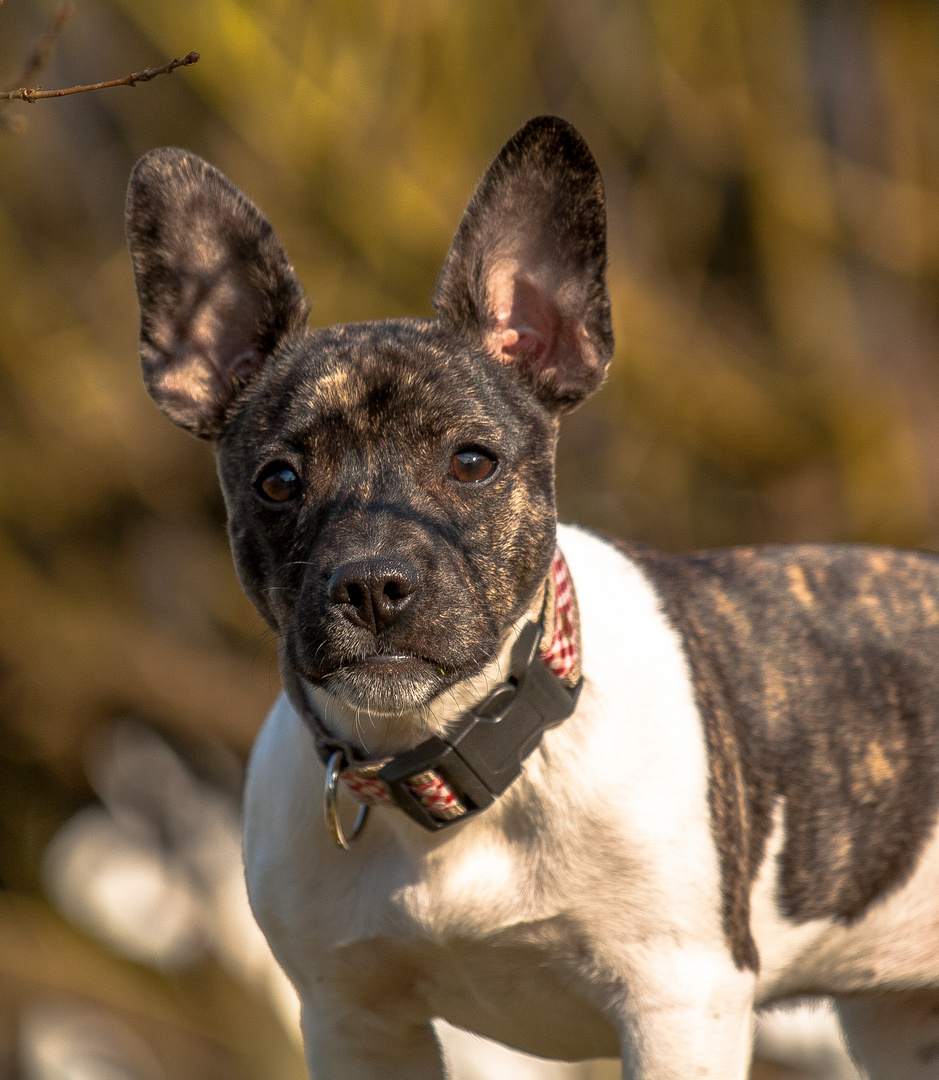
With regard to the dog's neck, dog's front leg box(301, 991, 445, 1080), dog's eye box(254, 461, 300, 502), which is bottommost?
dog's front leg box(301, 991, 445, 1080)

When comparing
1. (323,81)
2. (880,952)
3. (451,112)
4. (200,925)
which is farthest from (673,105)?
(880,952)

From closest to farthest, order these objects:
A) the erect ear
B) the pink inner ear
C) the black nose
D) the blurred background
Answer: the black nose, the erect ear, the pink inner ear, the blurred background

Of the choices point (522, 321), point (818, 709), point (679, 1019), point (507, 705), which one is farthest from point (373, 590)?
point (818, 709)

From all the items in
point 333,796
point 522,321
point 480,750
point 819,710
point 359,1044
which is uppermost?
point 522,321

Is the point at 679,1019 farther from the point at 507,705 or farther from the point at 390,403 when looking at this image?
the point at 390,403

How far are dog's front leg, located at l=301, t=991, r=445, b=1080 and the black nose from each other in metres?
1.02

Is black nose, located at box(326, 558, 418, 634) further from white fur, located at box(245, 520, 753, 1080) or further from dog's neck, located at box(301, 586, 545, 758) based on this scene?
white fur, located at box(245, 520, 753, 1080)

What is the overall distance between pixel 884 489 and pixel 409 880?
6246 mm

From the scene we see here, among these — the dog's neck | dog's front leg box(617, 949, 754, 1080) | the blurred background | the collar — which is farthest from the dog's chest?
the blurred background

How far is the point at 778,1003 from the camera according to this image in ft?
12.6

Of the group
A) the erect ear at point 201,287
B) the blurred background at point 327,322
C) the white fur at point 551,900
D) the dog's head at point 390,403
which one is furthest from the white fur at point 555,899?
the blurred background at point 327,322

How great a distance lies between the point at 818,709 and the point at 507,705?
973mm

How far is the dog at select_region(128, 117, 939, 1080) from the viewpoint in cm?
313

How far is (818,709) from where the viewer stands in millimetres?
3699
